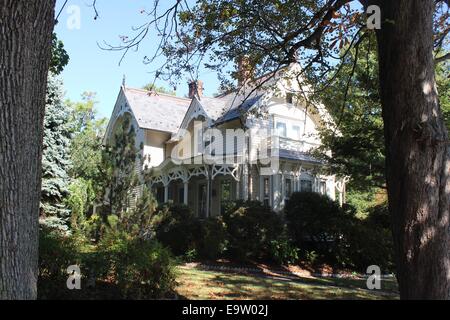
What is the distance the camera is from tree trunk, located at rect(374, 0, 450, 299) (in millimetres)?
4785

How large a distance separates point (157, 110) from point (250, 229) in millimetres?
15556

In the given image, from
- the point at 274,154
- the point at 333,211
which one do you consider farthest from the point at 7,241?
the point at 274,154

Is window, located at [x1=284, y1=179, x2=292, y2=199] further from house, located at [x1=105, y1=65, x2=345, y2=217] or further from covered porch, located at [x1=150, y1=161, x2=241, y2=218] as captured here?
covered porch, located at [x1=150, y1=161, x2=241, y2=218]

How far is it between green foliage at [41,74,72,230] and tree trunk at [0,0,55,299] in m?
12.2

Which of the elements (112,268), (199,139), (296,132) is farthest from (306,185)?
(112,268)

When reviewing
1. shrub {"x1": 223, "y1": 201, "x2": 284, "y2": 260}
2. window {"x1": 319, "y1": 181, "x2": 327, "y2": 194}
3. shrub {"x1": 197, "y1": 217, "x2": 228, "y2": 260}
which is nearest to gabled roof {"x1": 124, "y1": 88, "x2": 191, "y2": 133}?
window {"x1": 319, "y1": 181, "x2": 327, "y2": 194}

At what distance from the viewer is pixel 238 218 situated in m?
16.0

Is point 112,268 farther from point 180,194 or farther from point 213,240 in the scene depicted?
point 180,194

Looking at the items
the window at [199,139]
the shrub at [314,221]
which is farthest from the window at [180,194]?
the shrub at [314,221]

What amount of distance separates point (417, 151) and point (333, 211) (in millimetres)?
13157

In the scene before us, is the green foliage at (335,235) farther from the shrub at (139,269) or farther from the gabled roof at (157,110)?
the gabled roof at (157,110)

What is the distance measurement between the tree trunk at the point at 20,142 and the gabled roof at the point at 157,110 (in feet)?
77.1

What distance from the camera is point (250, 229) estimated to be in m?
16.0
